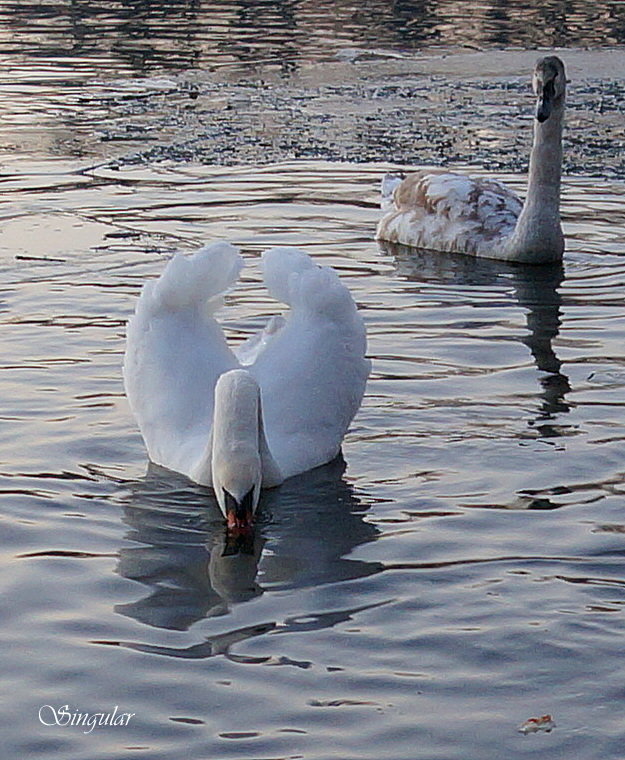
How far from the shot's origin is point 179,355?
23.7ft

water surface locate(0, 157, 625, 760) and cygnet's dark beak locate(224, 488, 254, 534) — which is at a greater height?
cygnet's dark beak locate(224, 488, 254, 534)

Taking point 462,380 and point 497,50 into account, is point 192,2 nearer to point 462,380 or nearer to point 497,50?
point 497,50

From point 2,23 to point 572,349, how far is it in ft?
58.1

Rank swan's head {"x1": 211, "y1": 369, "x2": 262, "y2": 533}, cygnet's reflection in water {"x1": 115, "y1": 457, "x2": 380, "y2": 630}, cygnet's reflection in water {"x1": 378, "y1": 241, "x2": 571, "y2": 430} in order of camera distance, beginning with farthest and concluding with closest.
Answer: cygnet's reflection in water {"x1": 378, "y1": 241, "x2": 571, "y2": 430}
swan's head {"x1": 211, "y1": 369, "x2": 262, "y2": 533}
cygnet's reflection in water {"x1": 115, "y1": 457, "x2": 380, "y2": 630}

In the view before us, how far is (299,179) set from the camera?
13.5 metres

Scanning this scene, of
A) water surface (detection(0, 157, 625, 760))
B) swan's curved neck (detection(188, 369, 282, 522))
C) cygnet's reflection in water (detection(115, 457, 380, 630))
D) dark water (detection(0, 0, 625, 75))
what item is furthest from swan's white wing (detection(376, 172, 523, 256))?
dark water (detection(0, 0, 625, 75))

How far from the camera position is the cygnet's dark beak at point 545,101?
1139 cm

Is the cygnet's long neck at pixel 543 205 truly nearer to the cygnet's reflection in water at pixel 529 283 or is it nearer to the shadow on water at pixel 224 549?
the cygnet's reflection in water at pixel 529 283

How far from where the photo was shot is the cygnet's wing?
7051 millimetres

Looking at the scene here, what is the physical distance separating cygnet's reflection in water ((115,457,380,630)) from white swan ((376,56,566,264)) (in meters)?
4.51

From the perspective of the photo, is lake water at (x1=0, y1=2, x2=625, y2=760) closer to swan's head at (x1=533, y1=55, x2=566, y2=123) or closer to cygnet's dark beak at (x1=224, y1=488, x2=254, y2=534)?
cygnet's dark beak at (x1=224, y1=488, x2=254, y2=534)

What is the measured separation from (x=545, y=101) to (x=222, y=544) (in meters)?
6.00

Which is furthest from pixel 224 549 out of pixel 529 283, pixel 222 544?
pixel 529 283


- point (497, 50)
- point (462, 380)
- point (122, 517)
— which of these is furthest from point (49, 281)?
point (497, 50)
